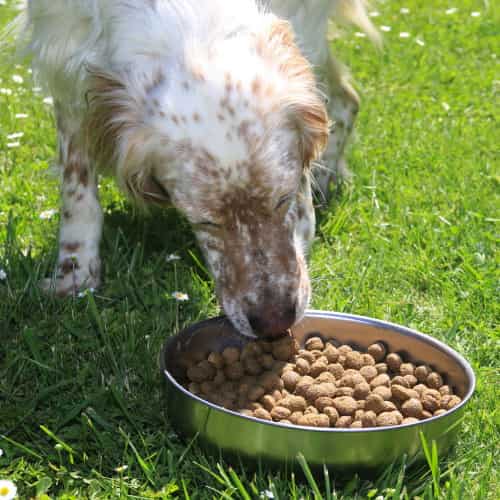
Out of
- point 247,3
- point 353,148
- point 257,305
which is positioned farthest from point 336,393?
point 353,148

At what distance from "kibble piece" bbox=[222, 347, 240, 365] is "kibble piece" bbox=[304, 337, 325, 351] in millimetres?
234

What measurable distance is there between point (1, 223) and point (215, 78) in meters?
1.66

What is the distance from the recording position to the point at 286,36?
2.92m

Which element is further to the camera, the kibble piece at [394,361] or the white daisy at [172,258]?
the white daisy at [172,258]

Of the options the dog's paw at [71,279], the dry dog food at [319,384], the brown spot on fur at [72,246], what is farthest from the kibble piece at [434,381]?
the brown spot on fur at [72,246]

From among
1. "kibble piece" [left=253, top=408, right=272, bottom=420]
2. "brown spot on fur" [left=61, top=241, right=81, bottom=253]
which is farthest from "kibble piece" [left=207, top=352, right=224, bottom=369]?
"brown spot on fur" [left=61, top=241, right=81, bottom=253]

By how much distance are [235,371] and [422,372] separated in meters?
0.57

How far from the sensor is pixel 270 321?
2734 millimetres

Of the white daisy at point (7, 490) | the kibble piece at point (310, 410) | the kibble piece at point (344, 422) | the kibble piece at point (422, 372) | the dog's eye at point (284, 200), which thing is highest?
the dog's eye at point (284, 200)

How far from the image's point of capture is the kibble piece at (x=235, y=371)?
283 cm

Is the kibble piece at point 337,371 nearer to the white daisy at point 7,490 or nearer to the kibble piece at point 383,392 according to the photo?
the kibble piece at point 383,392

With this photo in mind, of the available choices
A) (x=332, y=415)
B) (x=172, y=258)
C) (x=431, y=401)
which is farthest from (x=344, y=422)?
(x=172, y=258)

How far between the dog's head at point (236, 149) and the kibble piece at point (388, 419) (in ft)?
1.40

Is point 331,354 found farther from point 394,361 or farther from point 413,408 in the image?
point 413,408
